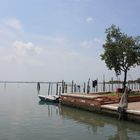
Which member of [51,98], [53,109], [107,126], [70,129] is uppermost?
[51,98]

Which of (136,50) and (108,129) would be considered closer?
(108,129)

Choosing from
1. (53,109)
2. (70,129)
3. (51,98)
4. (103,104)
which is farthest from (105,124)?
(51,98)

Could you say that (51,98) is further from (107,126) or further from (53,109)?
(107,126)

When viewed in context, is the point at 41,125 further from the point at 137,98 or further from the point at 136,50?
the point at 136,50

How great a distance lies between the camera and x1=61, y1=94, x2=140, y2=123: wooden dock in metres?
27.5

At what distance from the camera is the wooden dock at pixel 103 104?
27.5 m

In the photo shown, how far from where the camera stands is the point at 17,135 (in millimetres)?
22734

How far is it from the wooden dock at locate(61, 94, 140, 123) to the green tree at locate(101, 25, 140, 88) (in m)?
7.77

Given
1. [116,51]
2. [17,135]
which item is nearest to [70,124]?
[17,135]

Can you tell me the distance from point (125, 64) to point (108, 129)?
19.7 m

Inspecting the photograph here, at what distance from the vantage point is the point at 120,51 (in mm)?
43375

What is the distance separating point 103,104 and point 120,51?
40.8 feet

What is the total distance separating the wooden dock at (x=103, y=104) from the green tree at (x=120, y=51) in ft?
25.5

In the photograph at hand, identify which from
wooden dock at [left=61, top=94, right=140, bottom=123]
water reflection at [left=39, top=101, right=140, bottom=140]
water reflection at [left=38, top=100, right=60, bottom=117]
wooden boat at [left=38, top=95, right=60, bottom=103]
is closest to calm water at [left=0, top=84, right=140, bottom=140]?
water reflection at [left=39, top=101, right=140, bottom=140]
